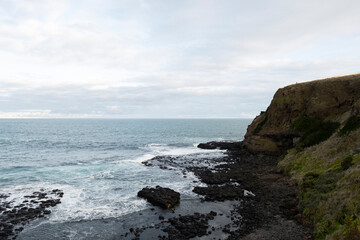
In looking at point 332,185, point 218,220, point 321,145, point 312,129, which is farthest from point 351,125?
point 218,220

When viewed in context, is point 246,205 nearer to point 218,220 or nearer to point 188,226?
point 218,220

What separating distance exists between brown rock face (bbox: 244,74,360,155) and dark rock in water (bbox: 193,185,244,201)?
25653mm

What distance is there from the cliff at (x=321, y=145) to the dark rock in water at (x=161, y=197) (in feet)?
47.1

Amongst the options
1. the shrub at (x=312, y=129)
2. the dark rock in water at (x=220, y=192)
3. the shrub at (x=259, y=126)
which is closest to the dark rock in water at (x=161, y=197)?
the dark rock in water at (x=220, y=192)

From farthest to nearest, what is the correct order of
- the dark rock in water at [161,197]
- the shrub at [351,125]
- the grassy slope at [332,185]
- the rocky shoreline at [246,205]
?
1. the shrub at [351,125]
2. the dark rock in water at [161,197]
3. the rocky shoreline at [246,205]
4. the grassy slope at [332,185]

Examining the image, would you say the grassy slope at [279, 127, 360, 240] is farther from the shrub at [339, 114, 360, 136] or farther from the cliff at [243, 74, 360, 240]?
the shrub at [339, 114, 360, 136]

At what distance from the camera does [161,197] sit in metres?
30.5

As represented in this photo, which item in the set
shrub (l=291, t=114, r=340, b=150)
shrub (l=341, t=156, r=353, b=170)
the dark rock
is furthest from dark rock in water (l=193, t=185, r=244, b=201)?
shrub (l=291, t=114, r=340, b=150)

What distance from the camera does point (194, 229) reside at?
76.1 feet

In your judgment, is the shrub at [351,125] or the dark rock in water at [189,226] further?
the shrub at [351,125]

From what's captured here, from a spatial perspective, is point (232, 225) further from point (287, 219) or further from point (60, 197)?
point (60, 197)

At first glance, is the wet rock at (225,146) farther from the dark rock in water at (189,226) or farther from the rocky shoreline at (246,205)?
the dark rock in water at (189,226)

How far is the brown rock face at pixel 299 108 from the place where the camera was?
164ft

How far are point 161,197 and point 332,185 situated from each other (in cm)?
1969
